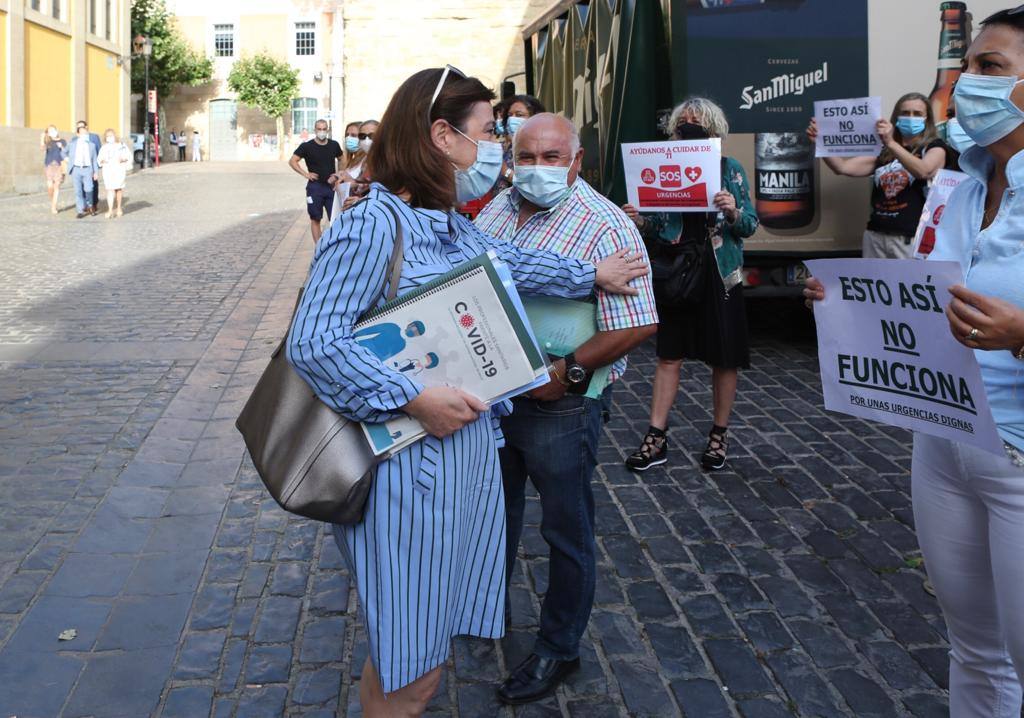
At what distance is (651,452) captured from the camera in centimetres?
576

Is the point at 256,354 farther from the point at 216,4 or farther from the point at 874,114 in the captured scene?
the point at 216,4

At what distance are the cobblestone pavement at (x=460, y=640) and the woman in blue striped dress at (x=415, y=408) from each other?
95 cm

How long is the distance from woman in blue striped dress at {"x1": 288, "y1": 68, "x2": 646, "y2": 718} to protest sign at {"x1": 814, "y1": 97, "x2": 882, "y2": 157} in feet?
15.8

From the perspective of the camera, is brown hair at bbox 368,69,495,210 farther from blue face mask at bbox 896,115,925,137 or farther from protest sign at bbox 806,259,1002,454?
blue face mask at bbox 896,115,925,137

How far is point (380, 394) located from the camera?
225 cm

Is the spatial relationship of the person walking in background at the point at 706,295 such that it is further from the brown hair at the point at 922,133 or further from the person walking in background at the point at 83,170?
the person walking in background at the point at 83,170

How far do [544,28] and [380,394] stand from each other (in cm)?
1144

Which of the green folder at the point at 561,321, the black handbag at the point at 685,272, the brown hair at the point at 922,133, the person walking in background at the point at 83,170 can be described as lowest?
the green folder at the point at 561,321

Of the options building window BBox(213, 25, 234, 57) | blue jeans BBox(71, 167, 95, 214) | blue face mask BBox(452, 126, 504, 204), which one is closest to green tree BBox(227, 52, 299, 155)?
building window BBox(213, 25, 234, 57)

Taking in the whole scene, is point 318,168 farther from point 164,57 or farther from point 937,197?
point 164,57

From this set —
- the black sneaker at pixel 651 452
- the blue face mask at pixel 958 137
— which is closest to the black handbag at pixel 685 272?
the black sneaker at pixel 651 452

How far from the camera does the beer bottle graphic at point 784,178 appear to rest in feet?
25.9

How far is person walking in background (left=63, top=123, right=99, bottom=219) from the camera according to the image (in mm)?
21734

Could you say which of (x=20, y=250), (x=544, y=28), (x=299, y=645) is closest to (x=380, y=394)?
(x=299, y=645)
